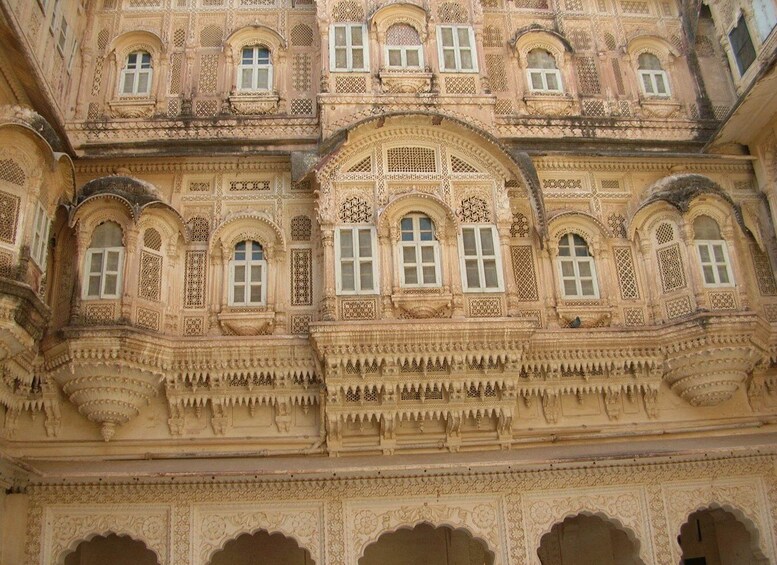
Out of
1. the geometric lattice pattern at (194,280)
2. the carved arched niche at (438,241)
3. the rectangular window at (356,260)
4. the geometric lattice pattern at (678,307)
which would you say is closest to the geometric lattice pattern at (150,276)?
the geometric lattice pattern at (194,280)

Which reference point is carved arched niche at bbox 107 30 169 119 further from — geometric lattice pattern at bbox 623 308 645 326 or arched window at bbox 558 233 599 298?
geometric lattice pattern at bbox 623 308 645 326

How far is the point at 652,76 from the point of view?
1366 centimetres

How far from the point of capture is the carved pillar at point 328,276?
34.6 ft

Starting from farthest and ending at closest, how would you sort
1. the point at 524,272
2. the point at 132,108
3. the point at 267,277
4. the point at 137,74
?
the point at 137,74, the point at 132,108, the point at 524,272, the point at 267,277

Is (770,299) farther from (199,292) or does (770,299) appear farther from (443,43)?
(199,292)

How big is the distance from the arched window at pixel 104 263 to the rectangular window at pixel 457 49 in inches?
229

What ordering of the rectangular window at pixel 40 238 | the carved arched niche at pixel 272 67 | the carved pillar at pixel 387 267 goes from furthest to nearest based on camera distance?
the carved arched niche at pixel 272 67
the carved pillar at pixel 387 267
the rectangular window at pixel 40 238

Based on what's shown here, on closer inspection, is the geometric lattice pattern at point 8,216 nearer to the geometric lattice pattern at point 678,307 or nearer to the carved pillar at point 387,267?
the carved pillar at point 387,267

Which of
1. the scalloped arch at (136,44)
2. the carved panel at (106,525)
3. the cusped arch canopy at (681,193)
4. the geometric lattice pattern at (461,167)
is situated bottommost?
the carved panel at (106,525)

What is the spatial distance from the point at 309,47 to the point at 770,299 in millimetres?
8630

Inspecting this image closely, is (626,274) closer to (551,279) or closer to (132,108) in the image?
(551,279)

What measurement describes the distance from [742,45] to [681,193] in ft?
10.8

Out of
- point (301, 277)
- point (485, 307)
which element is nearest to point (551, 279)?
point (485, 307)

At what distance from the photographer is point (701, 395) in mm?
11070
